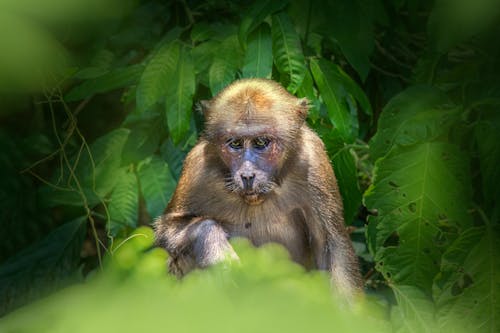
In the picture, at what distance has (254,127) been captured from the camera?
5.16 meters

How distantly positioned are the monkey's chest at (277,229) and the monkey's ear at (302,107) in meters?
0.69

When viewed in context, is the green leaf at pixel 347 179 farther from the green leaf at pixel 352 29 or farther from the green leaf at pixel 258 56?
the green leaf at pixel 258 56

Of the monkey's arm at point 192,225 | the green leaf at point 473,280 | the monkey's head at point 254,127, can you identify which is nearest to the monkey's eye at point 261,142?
the monkey's head at point 254,127

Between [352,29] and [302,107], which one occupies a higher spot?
[352,29]

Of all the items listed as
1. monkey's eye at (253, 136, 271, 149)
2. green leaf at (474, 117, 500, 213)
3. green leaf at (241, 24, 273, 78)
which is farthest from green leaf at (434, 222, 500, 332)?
green leaf at (241, 24, 273, 78)

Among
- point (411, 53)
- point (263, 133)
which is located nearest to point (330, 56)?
point (411, 53)

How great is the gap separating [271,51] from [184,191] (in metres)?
1.19

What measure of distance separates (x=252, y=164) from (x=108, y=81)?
4.83 ft

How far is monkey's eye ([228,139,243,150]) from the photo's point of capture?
5.18 m

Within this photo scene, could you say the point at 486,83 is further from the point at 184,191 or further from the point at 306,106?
the point at 184,191

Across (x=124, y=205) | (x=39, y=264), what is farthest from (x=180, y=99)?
(x=39, y=264)

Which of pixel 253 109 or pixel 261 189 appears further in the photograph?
pixel 253 109

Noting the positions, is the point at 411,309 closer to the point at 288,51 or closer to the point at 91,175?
the point at 288,51

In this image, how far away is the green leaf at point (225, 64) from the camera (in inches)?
215
